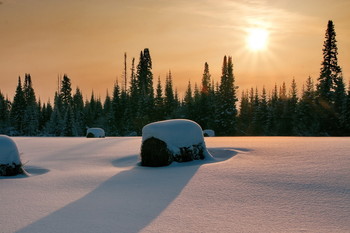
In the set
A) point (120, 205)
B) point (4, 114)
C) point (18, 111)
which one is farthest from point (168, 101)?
point (120, 205)

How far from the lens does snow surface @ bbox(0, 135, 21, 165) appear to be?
6423 millimetres

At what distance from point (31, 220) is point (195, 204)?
7.16 ft

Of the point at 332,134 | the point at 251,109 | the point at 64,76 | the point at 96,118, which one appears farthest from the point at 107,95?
the point at 332,134

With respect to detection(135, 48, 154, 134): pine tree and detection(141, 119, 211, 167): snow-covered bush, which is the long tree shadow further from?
detection(135, 48, 154, 134): pine tree

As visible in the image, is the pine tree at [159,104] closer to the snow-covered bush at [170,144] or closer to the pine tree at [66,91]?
the pine tree at [66,91]

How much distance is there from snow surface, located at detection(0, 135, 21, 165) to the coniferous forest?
36.6 meters

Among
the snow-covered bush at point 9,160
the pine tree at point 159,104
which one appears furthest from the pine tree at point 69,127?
the snow-covered bush at point 9,160

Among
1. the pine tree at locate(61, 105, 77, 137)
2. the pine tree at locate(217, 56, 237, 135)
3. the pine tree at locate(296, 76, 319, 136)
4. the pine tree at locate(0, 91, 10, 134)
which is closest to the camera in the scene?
the pine tree at locate(296, 76, 319, 136)

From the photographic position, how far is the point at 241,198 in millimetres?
4117

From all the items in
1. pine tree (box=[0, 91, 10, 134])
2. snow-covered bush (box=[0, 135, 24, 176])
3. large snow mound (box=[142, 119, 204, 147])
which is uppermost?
pine tree (box=[0, 91, 10, 134])

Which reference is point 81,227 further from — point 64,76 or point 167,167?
point 64,76

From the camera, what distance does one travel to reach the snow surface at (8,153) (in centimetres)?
642

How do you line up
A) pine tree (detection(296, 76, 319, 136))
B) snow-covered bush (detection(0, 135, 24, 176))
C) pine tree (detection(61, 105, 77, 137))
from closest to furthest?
snow-covered bush (detection(0, 135, 24, 176))
pine tree (detection(296, 76, 319, 136))
pine tree (detection(61, 105, 77, 137))

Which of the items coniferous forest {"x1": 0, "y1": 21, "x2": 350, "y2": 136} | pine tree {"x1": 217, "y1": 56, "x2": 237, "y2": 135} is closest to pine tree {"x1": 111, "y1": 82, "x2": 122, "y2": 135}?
coniferous forest {"x1": 0, "y1": 21, "x2": 350, "y2": 136}
